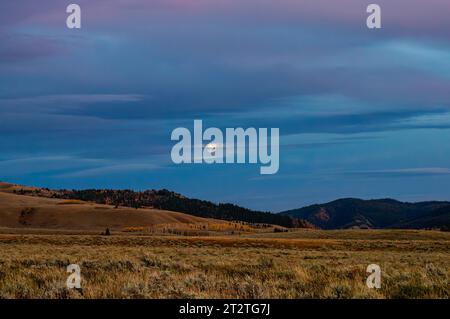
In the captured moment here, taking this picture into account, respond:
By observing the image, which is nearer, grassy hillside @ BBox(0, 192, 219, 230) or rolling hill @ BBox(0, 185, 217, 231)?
rolling hill @ BBox(0, 185, 217, 231)

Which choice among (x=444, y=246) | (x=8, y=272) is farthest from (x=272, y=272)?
(x=444, y=246)

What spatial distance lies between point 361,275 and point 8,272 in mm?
10343

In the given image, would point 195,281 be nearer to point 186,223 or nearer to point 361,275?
point 361,275

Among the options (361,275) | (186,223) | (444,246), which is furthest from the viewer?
(186,223)

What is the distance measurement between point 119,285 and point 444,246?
5151cm

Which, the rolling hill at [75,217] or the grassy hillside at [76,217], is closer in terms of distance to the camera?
the rolling hill at [75,217]

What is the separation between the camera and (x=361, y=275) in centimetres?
1859

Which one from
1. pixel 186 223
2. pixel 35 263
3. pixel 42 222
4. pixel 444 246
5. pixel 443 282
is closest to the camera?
pixel 443 282

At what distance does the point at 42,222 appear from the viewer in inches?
6727
